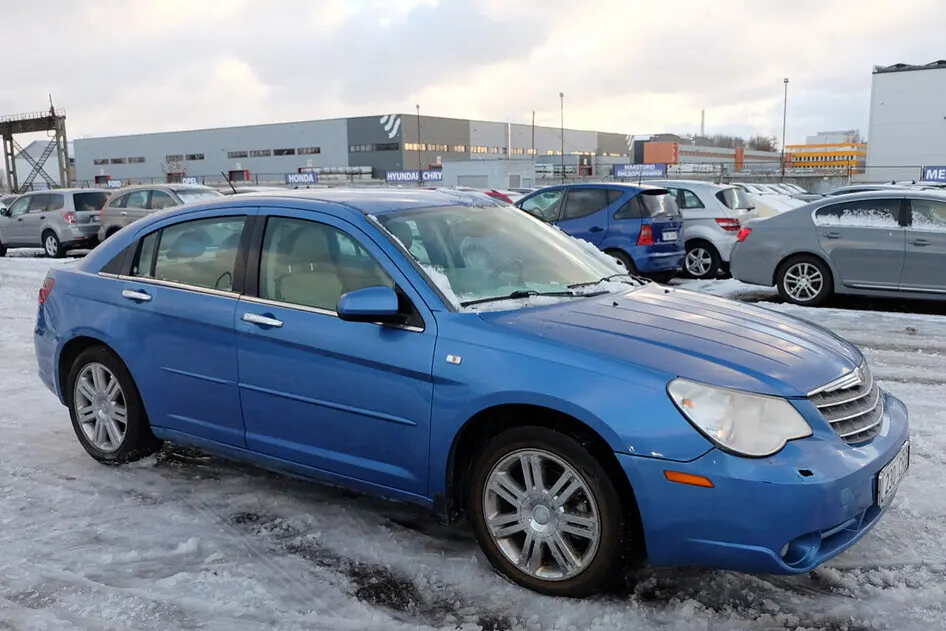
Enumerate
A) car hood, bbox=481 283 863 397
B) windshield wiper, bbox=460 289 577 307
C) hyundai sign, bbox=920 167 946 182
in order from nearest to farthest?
car hood, bbox=481 283 863 397 < windshield wiper, bbox=460 289 577 307 < hyundai sign, bbox=920 167 946 182

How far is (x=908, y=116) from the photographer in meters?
54.3

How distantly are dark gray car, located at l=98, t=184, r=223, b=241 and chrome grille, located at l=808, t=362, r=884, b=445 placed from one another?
15922 millimetres

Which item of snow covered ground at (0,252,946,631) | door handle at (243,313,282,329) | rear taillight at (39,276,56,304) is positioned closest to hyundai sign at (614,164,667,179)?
rear taillight at (39,276,56,304)

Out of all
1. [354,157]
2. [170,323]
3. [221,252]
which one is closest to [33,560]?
[170,323]

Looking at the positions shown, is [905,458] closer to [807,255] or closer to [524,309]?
[524,309]

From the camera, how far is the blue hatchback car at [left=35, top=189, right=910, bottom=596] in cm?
292

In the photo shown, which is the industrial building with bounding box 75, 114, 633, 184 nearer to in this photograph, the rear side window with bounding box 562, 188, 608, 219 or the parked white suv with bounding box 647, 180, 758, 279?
the parked white suv with bounding box 647, 180, 758, 279

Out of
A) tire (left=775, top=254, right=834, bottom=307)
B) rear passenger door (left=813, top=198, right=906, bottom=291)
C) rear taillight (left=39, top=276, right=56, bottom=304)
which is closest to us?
rear taillight (left=39, top=276, right=56, bottom=304)

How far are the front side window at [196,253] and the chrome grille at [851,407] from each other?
112 inches

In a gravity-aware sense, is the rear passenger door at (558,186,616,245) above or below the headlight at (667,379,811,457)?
above

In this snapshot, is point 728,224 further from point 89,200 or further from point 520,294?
point 89,200

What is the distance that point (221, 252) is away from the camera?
4297mm

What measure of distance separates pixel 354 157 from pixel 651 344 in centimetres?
8195

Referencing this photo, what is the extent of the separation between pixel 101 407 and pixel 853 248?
28.4 feet
